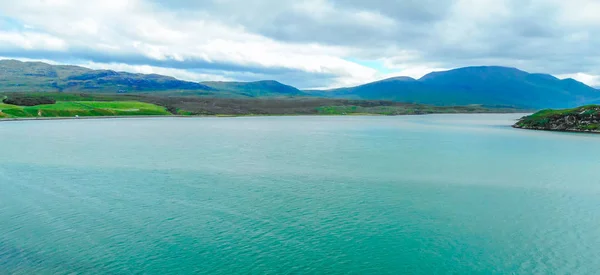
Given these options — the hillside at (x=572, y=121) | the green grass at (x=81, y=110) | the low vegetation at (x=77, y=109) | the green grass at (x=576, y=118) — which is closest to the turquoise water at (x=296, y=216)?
the hillside at (x=572, y=121)

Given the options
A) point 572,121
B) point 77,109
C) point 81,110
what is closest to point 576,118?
point 572,121

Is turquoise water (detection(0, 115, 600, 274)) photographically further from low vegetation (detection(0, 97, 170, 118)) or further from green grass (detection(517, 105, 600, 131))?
low vegetation (detection(0, 97, 170, 118))

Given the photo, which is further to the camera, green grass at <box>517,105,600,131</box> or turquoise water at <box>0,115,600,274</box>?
green grass at <box>517,105,600,131</box>

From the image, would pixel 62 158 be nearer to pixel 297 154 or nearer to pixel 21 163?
pixel 21 163

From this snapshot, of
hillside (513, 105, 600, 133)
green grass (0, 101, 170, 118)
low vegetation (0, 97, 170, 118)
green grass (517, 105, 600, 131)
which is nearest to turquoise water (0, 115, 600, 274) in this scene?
hillside (513, 105, 600, 133)

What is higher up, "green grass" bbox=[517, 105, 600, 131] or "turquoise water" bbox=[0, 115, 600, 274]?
"green grass" bbox=[517, 105, 600, 131]

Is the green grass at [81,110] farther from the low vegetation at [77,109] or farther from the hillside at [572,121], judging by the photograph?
the hillside at [572,121]
